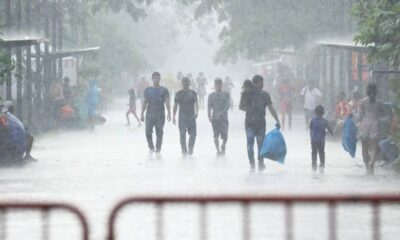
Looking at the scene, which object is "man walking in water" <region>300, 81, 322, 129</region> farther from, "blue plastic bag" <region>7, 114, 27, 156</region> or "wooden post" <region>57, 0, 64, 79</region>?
"blue plastic bag" <region>7, 114, 27, 156</region>

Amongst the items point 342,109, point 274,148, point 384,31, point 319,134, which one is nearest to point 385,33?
point 384,31

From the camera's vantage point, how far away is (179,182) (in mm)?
18125

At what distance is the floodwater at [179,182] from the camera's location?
41.1 feet

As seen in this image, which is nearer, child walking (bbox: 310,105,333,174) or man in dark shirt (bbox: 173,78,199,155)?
child walking (bbox: 310,105,333,174)

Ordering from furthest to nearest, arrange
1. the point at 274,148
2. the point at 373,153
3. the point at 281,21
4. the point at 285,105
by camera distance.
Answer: the point at 281,21 → the point at 285,105 → the point at 274,148 → the point at 373,153

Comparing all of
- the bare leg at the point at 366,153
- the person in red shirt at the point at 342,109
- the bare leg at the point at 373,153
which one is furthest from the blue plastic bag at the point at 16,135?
the person in red shirt at the point at 342,109

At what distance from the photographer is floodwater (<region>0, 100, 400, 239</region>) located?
12539mm

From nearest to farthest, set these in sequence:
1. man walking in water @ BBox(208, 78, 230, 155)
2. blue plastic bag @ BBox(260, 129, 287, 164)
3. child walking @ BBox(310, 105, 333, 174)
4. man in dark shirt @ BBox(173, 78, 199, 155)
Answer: blue plastic bag @ BBox(260, 129, 287, 164)
child walking @ BBox(310, 105, 333, 174)
man in dark shirt @ BBox(173, 78, 199, 155)
man walking in water @ BBox(208, 78, 230, 155)

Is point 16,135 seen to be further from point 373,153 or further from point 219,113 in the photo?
point 373,153

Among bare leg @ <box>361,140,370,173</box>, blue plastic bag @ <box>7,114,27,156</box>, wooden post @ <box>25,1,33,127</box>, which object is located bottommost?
bare leg @ <box>361,140,370,173</box>

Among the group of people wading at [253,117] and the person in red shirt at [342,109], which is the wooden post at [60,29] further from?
the group of people wading at [253,117]

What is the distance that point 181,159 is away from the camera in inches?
928

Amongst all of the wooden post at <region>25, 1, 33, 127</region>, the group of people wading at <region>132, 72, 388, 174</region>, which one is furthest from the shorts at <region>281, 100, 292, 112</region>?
the group of people wading at <region>132, 72, 388, 174</region>

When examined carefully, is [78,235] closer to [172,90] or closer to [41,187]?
[41,187]
